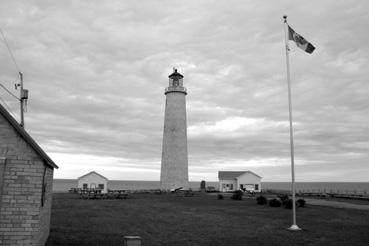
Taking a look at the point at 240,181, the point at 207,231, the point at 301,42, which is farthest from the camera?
the point at 240,181

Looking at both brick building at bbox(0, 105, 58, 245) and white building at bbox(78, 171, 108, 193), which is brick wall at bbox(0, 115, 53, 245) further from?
white building at bbox(78, 171, 108, 193)

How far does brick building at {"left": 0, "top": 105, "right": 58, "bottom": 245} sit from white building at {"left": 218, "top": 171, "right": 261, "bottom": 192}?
62780 mm

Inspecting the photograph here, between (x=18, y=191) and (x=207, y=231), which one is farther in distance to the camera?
(x=207, y=231)

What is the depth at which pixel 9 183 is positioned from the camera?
37.3 feet

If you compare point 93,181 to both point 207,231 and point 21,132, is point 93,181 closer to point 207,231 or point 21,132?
point 207,231

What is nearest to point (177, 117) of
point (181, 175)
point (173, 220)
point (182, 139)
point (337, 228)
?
point (182, 139)

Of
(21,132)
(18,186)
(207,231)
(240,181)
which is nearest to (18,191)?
(18,186)

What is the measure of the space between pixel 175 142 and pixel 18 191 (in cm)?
4757

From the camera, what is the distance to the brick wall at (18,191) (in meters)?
11.2

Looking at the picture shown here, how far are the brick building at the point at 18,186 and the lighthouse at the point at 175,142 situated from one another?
155 feet

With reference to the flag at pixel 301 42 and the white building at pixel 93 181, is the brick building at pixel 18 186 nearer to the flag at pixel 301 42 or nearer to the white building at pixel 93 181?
the flag at pixel 301 42

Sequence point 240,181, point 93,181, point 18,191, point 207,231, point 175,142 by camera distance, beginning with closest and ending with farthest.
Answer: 1. point 18,191
2. point 207,231
3. point 175,142
4. point 93,181
5. point 240,181

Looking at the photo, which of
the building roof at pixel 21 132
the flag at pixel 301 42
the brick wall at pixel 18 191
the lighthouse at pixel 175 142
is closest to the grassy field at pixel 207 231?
the brick wall at pixel 18 191

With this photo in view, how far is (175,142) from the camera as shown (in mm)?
58812
